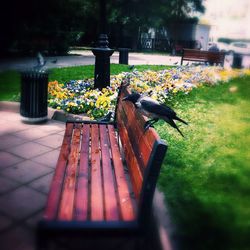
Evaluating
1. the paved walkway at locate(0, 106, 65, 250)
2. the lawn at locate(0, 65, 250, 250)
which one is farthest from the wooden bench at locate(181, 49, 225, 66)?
the paved walkway at locate(0, 106, 65, 250)

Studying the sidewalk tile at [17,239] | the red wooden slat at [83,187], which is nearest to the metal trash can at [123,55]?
the red wooden slat at [83,187]

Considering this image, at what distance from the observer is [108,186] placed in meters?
2.63

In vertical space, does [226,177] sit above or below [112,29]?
below

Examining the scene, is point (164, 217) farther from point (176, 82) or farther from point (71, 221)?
point (176, 82)

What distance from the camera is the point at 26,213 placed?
297 centimetres

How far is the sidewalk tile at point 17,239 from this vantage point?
8.22 ft

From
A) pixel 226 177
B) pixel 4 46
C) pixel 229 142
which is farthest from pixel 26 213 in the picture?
pixel 4 46

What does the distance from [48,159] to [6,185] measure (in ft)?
2.72

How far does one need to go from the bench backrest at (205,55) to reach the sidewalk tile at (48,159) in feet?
40.1

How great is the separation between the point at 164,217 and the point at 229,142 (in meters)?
2.65

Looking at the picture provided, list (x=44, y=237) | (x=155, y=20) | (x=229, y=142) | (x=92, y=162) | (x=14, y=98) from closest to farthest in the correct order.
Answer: (x=44, y=237), (x=92, y=162), (x=229, y=142), (x=14, y=98), (x=155, y=20)

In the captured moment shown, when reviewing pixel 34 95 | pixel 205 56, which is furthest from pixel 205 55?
pixel 34 95

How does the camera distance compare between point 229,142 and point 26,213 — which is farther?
point 229,142

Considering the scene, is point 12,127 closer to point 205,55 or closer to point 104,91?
point 104,91
